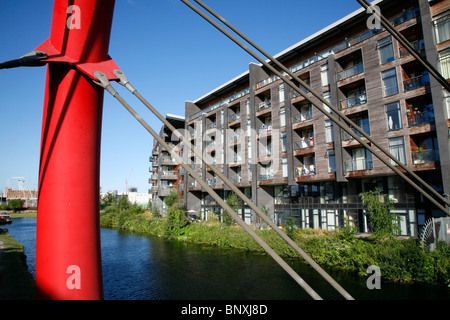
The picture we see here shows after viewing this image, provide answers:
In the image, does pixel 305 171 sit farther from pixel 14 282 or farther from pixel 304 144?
pixel 14 282

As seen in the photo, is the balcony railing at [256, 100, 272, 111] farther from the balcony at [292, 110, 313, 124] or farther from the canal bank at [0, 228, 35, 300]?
the canal bank at [0, 228, 35, 300]

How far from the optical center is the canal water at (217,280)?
13.6m

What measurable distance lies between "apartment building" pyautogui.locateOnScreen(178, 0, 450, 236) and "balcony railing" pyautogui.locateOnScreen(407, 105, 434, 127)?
7 cm

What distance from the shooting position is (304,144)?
2833 centimetres

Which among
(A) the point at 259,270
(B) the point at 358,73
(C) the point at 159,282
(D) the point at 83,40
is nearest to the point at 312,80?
(B) the point at 358,73

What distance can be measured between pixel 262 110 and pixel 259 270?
19760mm

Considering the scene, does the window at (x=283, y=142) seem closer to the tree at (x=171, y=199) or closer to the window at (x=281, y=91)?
the window at (x=281, y=91)

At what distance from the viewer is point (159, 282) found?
16672mm

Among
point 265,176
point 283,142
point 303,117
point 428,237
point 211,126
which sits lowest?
point 428,237

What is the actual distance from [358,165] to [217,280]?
15.2 metres

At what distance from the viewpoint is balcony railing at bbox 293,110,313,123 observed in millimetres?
27969

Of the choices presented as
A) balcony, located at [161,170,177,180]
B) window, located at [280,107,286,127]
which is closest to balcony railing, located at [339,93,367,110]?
window, located at [280,107,286,127]

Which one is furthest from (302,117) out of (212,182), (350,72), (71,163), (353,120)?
(71,163)
